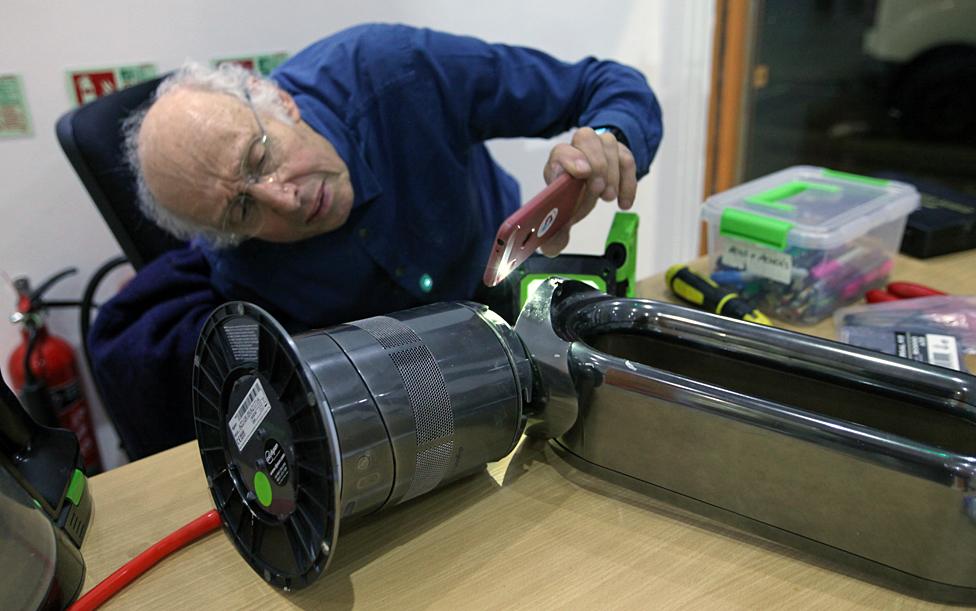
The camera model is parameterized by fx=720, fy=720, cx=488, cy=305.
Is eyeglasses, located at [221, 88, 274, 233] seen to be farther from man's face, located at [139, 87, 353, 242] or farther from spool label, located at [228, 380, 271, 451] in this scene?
spool label, located at [228, 380, 271, 451]

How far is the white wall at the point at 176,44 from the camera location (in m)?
1.43

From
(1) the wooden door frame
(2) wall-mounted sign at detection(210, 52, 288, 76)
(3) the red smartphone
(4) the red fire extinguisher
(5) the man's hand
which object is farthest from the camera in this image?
(1) the wooden door frame

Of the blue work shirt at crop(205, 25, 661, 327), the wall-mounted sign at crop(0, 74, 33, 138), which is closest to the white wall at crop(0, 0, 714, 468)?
the wall-mounted sign at crop(0, 74, 33, 138)

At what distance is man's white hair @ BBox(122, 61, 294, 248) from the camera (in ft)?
3.35

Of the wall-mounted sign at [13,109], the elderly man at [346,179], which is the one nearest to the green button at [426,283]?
the elderly man at [346,179]

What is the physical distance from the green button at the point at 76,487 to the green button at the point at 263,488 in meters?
0.19

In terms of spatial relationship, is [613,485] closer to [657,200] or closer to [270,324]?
[270,324]

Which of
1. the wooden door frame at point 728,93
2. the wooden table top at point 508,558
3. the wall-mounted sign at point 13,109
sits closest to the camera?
the wooden table top at point 508,558

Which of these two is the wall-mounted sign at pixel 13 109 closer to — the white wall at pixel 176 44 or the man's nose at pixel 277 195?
the white wall at pixel 176 44

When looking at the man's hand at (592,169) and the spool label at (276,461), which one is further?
the man's hand at (592,169)

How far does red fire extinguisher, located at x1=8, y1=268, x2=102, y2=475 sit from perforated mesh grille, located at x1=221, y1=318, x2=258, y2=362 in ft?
3.64

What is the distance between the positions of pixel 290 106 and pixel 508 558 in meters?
0.76

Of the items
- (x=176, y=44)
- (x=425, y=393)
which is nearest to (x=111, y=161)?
(x=176, y=44)

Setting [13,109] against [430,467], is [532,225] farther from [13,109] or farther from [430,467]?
[13,109]
